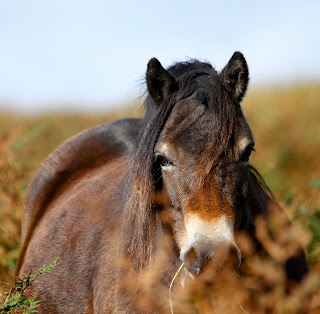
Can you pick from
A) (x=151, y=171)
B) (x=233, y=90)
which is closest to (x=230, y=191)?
(x=151, y=171)

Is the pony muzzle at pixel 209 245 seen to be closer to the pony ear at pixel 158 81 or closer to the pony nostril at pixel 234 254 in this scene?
the pony nostril at pixel 234 254

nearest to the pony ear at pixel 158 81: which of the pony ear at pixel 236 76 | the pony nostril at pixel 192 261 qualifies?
the pony ear at pixel 236 76

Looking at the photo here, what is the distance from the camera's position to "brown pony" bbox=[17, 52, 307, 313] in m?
2.55

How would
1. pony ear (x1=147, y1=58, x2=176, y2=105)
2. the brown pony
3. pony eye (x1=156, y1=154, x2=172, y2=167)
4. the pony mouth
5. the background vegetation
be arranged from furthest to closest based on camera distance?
the background vegetation, pony ear (x1=147, y1=58, x2=176, y2=105), pony eye (x1=156, y1=154, x2=172, y2=167), the brown pony, the pony mouth

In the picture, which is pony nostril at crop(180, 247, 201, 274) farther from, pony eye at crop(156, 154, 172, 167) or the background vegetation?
the background vegetation

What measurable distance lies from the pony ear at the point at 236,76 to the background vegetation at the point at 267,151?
0.44 meters

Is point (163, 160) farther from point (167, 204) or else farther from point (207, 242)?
point (207, 242)

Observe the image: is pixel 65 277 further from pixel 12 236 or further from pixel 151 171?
pixel 12 236

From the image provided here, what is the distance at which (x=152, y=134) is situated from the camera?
2.85 m

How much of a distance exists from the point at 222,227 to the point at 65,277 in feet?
5.13

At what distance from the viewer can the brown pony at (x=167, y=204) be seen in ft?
8.38

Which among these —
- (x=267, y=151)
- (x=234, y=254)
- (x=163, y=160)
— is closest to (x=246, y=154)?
(x=163, y=160)

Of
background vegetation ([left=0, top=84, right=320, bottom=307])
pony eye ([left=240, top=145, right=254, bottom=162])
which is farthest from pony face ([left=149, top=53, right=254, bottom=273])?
background vegetation ([left=0, top=84, right=320, bottom=307])

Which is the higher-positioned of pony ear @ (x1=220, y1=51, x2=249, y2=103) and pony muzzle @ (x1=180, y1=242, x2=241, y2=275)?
pony ear @ (x1=220, y1=51, x2=249, y2=103)
